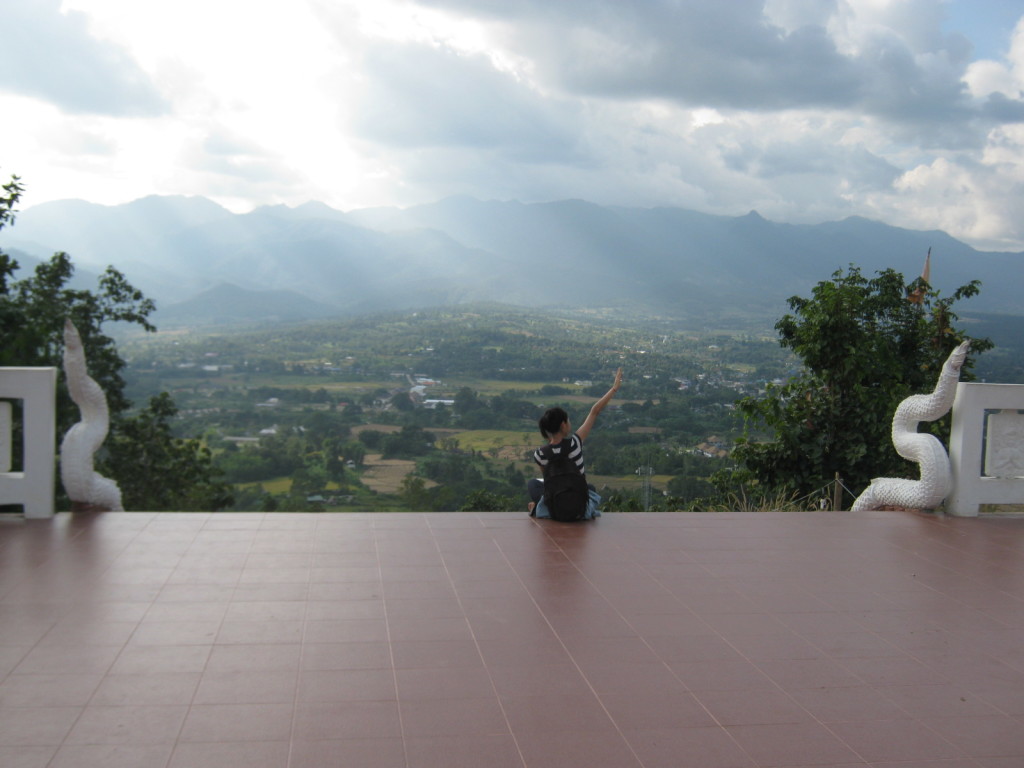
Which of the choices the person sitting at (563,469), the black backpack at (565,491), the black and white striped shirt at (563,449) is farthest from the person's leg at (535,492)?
the black and white striped shirt at (563,449)

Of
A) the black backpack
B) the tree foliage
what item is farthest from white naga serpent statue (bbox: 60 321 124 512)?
the tree foliage

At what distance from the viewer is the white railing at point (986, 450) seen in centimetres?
644

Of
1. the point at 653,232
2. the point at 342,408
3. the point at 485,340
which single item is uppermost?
the point at 653,232

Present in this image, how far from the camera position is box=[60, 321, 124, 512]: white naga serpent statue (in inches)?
228

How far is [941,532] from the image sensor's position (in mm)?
6078

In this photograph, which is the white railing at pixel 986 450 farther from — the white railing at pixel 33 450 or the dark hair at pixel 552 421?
the white railing at pixel 33 450

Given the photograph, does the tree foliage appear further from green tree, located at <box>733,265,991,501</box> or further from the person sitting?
the person sitting

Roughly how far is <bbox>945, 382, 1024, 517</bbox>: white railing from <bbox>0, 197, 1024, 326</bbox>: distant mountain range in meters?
28.0

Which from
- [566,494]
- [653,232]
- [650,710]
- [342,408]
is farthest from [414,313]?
[650,710]

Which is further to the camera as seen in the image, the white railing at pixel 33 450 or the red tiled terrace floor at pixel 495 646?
the white railing at pixel 33 450

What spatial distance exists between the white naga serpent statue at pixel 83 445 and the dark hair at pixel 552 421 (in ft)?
9.32

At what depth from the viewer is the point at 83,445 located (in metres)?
5.86

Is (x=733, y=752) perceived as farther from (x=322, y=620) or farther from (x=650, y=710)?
(x=322, y=620)

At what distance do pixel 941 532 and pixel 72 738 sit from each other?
5.43m
